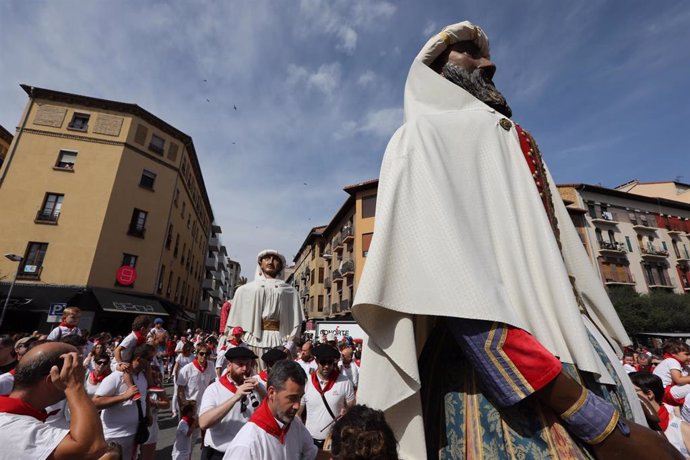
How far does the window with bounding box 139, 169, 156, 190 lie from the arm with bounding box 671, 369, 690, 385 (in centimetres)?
2733

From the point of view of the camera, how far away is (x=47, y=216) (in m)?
21.1

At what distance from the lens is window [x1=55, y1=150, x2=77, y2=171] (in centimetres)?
2229

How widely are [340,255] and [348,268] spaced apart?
477 centimetres

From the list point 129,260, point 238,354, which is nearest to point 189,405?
point 238,354

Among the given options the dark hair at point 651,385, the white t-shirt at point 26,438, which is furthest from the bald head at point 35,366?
the dark hair at point 651,385

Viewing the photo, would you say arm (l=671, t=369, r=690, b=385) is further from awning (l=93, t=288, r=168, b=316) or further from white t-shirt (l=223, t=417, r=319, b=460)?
awning (l=93, t=288, r=168, b=316)

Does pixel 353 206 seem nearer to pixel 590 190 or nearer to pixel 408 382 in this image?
pixel 590 190

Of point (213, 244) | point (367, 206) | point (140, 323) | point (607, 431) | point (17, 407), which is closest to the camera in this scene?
point (607, 431)

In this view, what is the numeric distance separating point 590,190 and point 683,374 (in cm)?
3387

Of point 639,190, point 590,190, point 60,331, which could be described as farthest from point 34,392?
point 639,190

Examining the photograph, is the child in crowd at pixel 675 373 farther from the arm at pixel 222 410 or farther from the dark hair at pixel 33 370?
the dark hair at pixel 33 370

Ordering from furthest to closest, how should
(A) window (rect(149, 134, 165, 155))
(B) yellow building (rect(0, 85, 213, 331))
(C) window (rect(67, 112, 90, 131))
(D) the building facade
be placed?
1. (D) the building facade
2. (A) window (rect(149, 134, 165, 155))
3. (C) window (rect(67, 112, 90, 131))
4. (B) yellow building (rect(0, 85, 213, 331))

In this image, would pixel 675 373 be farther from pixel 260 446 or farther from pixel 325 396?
pixel 260 446

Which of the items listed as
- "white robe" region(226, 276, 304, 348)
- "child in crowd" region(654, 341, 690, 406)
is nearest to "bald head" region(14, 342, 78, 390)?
"white robe" region(226, 276, 304, 348)
